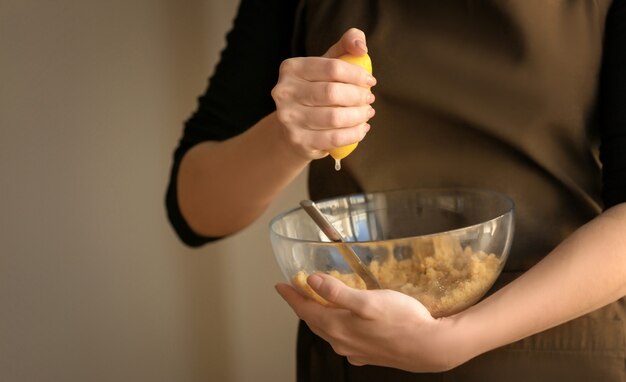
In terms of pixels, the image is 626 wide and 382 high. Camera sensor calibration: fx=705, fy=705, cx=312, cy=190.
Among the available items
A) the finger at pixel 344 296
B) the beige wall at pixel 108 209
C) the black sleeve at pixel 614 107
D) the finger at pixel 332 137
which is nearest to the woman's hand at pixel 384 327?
the finger at pixel 344 296

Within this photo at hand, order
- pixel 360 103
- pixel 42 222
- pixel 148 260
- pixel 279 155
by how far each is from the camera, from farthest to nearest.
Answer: pixel 148 260, pixel 42 222, pixel 279 155, pixel 360 103

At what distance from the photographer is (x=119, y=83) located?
3.56 feet

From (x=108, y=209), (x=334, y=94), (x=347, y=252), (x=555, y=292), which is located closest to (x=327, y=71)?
(x=334, y=94)

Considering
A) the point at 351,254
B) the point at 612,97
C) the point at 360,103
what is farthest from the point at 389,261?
the point at 612,97

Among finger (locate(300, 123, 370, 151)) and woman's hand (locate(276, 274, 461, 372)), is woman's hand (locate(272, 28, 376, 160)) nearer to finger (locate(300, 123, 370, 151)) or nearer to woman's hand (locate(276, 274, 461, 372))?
finger (locate(300, 123, 370, 151))

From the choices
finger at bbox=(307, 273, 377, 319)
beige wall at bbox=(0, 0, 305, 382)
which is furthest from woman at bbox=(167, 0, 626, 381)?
beige wall at bbox=(0, 0, 305, 382)

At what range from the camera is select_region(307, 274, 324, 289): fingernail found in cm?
57

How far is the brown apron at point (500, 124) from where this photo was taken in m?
0.67

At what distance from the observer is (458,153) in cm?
73

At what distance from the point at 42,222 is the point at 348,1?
1.79 feet

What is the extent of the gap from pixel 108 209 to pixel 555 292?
2.38 ft

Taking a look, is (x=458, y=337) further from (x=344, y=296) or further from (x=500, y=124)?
(x=500, y=124)

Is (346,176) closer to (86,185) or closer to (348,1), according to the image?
(348,1)

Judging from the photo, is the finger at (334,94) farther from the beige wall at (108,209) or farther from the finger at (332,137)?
the beige wall at (108,209)
